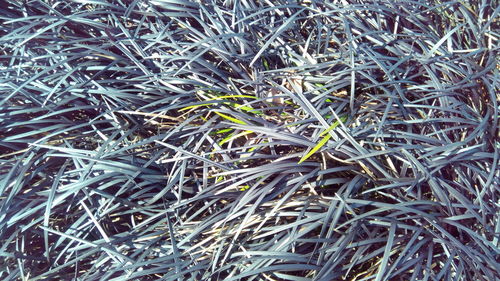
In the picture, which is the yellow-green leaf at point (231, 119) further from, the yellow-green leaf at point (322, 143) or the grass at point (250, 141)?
the yellow-green leaf at point (322, 143)

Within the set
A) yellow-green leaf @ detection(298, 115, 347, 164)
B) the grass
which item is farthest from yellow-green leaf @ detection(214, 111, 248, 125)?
yellow-green leaf @ detection(298, 115, 347, 164)

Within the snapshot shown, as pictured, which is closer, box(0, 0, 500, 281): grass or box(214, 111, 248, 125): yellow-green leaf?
box(0, 0, 500, 281): grass

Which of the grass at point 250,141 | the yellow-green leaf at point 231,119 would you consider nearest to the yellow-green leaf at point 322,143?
the grass at point 250,141

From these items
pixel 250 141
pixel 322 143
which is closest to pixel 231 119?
pixel 250 141

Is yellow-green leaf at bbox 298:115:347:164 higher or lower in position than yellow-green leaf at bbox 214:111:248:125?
lower

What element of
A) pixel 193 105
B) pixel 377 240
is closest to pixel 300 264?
pixel 377 240

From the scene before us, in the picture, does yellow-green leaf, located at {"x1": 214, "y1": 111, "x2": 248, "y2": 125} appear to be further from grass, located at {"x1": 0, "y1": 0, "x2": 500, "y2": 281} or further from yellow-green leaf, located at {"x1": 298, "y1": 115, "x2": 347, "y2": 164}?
yellow-green leaf, located at {"x1": 298, "y1": 115, "x2": 347, "y2": 164}

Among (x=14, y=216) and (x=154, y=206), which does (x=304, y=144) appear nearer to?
(x=154, y=206)

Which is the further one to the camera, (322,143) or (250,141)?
(250,141)

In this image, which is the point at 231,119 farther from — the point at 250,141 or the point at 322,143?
the point at 322,143
